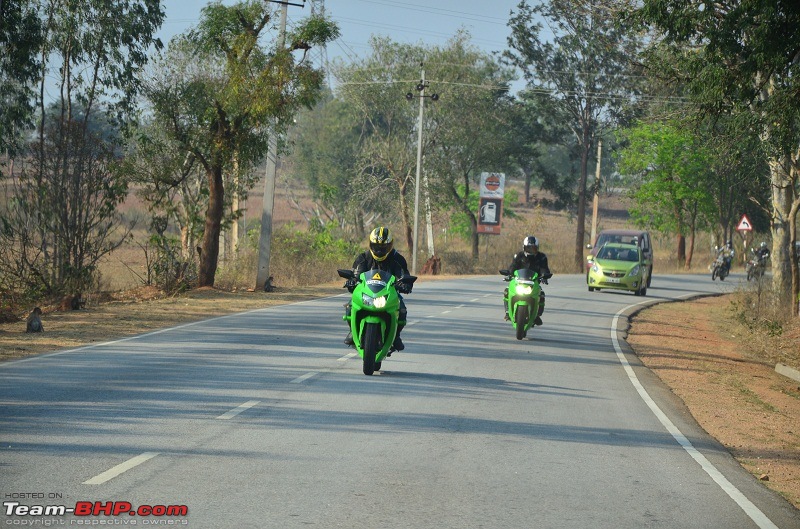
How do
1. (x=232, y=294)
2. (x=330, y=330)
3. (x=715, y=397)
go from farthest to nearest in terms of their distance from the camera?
1. (x=232, y=294)
2. (x=330, y=330)
3. (x=715, y=397)

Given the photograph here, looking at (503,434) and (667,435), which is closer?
(503,434)

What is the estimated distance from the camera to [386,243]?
14.0 meters

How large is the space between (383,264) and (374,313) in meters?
0.97

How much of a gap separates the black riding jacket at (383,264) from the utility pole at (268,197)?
57.9ft

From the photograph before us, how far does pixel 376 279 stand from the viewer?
44.5 ft

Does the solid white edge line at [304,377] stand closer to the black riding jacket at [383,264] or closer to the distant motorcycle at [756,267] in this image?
the black riding jacket at [383,264]

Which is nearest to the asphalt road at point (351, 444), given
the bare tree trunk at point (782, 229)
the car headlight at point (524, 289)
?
the car headlight at point (524, 289)

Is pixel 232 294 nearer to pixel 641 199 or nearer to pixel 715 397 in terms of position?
pixel 715 397

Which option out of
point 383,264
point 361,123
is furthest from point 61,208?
point 361,123

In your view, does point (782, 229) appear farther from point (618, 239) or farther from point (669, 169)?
point (669, 169)

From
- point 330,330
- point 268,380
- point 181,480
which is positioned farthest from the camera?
point 330,330

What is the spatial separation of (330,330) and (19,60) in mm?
13911

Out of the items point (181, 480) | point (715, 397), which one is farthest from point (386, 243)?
point (181, 480)

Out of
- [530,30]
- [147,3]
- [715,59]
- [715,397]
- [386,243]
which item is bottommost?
[715,397]
